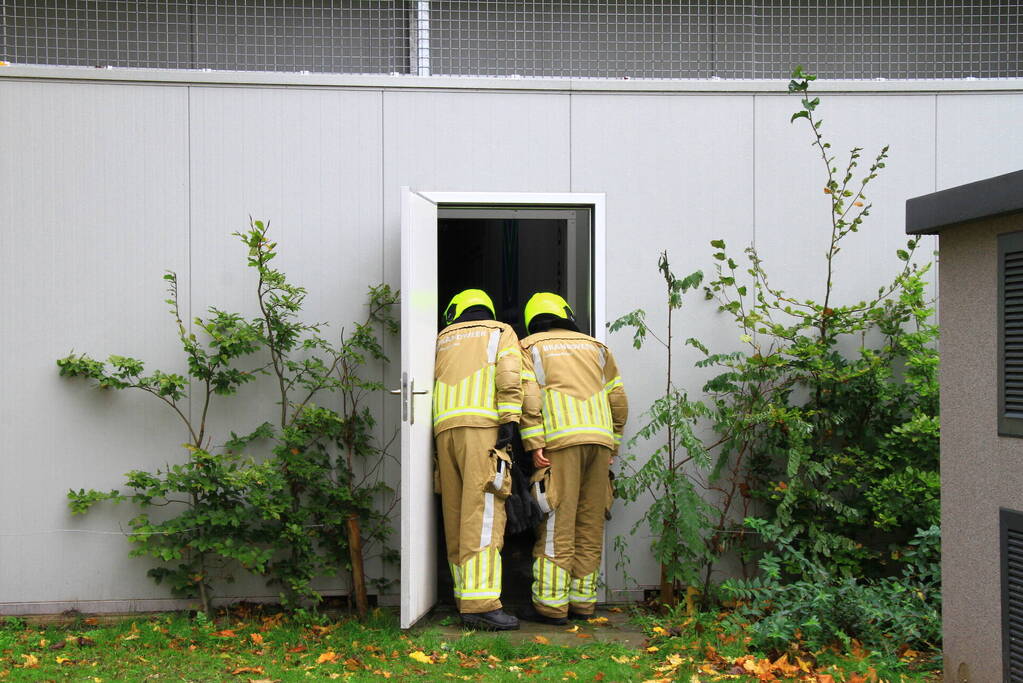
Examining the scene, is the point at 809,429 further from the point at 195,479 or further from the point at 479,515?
the point at 195,479

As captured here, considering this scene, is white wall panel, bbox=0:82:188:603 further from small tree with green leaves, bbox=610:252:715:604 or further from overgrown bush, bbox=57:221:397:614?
small tree with green leaves, bbox=610:252:715:604

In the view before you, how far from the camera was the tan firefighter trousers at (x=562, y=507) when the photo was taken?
5223 mm

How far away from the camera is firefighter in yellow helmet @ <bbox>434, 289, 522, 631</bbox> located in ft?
16.6

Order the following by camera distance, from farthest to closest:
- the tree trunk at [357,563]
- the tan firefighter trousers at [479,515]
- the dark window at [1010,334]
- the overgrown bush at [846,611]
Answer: the tree trunk at [357,563] < the tan firefighter trousers at [479,515] < the overgrown bush at [846,611] < the dark window at [1010,334]

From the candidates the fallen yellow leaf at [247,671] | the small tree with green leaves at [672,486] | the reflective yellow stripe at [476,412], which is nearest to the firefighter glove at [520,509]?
the reflective yellow stripe at [476,412]

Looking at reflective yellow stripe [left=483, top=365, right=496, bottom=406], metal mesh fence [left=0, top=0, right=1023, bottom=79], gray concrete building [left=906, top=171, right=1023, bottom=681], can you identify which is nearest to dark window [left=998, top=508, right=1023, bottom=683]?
gray concrete building [left=906, top=171, right=1023, bottom=681]

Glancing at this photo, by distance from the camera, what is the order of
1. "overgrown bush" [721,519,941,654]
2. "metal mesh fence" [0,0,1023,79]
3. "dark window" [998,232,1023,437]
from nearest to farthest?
"dark window" [998,232,1023,437] → "overgrown bush" [721,519,941,654] → "metal mesh fence" [0,0,1023,79]

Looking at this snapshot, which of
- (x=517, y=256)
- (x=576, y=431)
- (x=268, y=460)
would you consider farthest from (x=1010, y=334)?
(x=517, y=256)

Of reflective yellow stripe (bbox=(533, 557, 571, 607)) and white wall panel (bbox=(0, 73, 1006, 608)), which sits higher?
white wall panel (bbox=(0, 73, 1006, 608))

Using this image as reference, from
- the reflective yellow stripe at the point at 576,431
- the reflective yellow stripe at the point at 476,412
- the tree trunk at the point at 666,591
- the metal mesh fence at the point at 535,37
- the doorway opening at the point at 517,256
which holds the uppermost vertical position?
the metal mesh fence at the point at 535,37

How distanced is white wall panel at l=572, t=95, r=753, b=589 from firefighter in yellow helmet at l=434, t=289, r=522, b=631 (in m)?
0.85

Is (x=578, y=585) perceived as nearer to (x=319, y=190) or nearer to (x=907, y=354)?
(x=907, y=354)

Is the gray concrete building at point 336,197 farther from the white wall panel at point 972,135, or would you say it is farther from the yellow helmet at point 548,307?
the yellow helmet at point 548,307

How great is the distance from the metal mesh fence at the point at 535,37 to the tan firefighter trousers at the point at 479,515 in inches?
93.2
